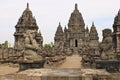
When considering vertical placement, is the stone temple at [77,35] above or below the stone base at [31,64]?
above

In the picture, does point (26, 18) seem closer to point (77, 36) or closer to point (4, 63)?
point (4, 63)

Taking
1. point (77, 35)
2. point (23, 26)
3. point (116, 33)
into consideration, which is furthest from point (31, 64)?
point (77, 35)

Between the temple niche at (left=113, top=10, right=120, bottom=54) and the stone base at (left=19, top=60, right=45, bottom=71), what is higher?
the temple niche at (left=113, top=10, right=120, bottom=54)

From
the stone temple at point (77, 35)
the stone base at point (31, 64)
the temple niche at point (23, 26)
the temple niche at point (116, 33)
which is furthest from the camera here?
the stone temple at point (77, 35)

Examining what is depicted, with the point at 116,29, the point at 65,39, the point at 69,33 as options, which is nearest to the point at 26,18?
the point at 116,29

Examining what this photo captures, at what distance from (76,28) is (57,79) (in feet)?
169

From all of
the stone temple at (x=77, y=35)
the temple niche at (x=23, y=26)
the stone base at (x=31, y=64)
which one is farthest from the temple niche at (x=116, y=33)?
the stone base at (x=31, y=64)

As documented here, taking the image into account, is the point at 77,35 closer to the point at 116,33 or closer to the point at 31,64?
the point at 116,33

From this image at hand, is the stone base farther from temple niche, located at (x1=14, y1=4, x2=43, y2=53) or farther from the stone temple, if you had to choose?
the stone temple

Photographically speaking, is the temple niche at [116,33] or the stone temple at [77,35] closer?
the temple niche at [116,33]

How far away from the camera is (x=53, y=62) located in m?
22.8

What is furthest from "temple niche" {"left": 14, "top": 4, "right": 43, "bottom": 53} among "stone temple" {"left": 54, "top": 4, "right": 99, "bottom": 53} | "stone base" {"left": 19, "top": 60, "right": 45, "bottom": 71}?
"stone base" {"left": 19, "top": 60, "right": 45, "bottom": 71}

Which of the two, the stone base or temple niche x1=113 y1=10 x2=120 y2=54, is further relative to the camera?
temple niche x1=113 y1=10 x2=120 y2=54

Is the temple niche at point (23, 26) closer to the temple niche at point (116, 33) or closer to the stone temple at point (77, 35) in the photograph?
the temple niche at point (116, 33)
